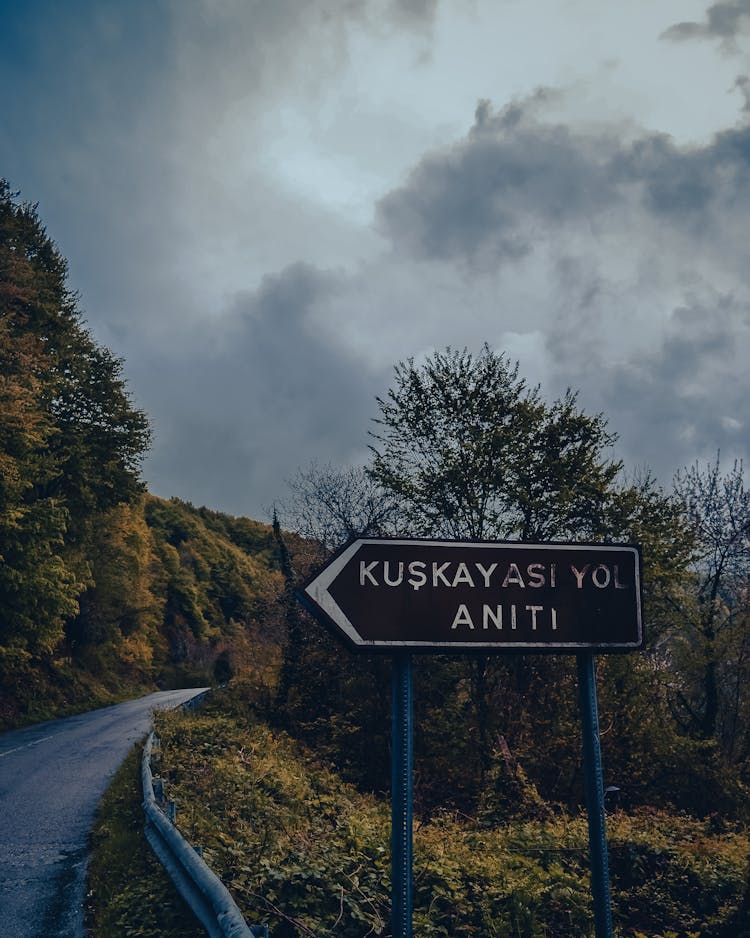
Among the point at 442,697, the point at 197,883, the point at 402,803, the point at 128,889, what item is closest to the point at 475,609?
the point at 402,803

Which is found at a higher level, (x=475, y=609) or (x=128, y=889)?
(x=475, y=609)

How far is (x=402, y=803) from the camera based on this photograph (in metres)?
3.45

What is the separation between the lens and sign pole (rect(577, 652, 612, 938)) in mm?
3758

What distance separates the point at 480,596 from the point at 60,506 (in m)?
21.5

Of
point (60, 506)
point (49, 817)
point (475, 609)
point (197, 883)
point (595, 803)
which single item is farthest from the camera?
point (60, 506)

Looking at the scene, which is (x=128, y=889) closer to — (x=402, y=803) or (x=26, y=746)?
(x=402, y=803)

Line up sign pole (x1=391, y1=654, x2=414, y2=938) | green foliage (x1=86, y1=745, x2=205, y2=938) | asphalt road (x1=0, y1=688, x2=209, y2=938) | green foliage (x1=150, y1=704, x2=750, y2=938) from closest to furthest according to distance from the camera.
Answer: sign pole (x1=391, y1=654, x2=414, y2=938) < green foliage (x1=86, y1=745, x2=205, y2=938) < green foliage (x1=150, y1=704, x2=750, y2=938) < asphalt road (x1=0, y1=688, x2=209, y2=938)

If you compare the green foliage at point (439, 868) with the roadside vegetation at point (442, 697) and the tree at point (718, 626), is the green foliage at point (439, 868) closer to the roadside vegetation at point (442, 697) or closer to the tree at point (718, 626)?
the roadside vegetation at point (442, 697)

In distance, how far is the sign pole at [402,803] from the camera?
3.36 meters

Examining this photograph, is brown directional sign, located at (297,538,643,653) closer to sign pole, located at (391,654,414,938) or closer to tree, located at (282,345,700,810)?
sign pole, located at (391,654,414,938)

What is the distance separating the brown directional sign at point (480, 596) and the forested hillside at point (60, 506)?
54.4 ft

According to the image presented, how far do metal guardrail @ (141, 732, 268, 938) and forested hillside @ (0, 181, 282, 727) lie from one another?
13018mm

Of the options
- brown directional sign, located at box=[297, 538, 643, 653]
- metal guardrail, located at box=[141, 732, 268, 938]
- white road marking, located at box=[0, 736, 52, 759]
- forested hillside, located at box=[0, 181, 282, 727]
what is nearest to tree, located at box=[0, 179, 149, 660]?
forested hillside, located at box=[0, 181, 282, 727]

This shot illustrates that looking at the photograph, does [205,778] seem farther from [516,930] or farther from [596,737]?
[596,737]
